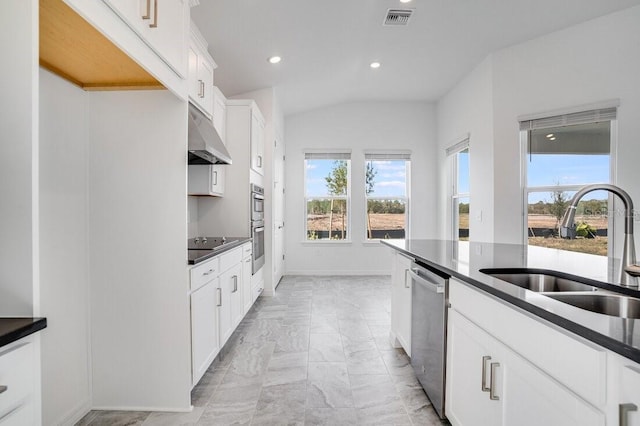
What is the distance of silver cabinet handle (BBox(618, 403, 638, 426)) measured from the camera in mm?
715

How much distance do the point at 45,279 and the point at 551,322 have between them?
2.13m

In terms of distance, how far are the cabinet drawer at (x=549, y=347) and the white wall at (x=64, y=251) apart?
80.5 inches

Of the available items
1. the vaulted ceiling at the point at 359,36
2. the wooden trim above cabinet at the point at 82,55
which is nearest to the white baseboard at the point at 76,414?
the wooden trim above cabinet at the point at 82,55

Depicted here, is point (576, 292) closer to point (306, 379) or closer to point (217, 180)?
point (306, 379)

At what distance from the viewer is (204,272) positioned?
2195 mm

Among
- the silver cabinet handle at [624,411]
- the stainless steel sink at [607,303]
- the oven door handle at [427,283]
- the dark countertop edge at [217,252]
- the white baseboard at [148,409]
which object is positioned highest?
the dark countertop edge at [217,252]

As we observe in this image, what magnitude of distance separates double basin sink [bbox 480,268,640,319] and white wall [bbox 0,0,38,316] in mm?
1621

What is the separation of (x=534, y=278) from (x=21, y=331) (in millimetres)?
1947

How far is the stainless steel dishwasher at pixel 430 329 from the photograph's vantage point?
1.75m

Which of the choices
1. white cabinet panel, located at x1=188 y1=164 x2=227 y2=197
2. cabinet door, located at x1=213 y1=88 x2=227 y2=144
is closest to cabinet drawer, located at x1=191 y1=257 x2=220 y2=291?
white cabinet panel, located at x1=188 y1=164 x2=227 y2=197

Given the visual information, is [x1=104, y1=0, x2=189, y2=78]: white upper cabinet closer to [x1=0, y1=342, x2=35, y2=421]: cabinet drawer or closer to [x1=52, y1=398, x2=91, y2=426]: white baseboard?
[x1=0, y1=342, x2=35, y2=421]: cabinet drawer

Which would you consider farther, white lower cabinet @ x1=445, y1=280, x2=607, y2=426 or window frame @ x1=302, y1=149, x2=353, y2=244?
window frame @ x1=302, y1=149, x2=353, y2=244

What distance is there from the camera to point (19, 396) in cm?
83

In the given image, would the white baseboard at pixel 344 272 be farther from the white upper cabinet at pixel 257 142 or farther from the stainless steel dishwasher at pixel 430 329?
the stainless steel dishwasher at pixel 430 329
